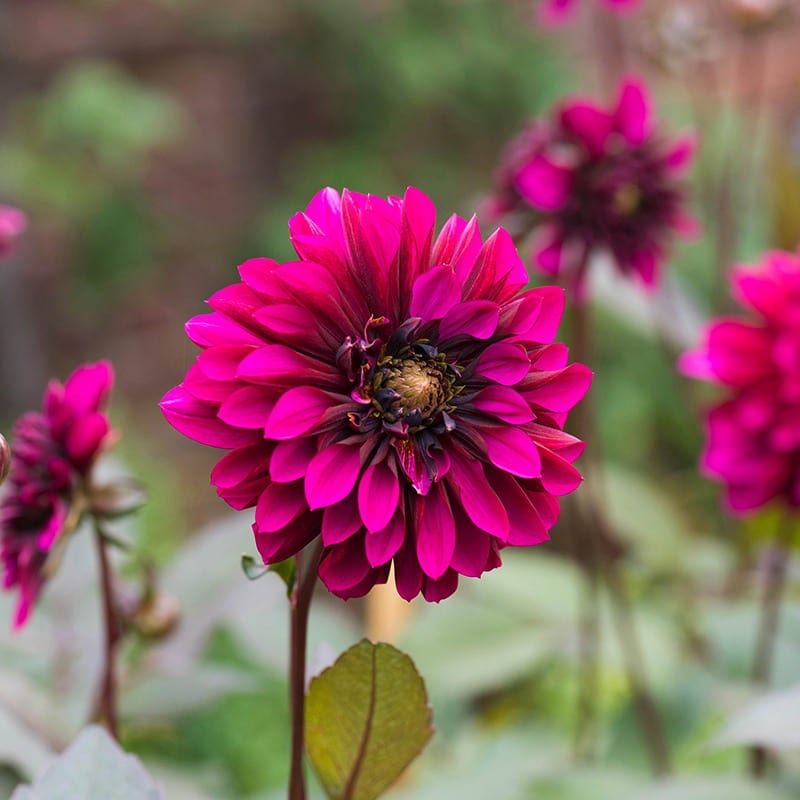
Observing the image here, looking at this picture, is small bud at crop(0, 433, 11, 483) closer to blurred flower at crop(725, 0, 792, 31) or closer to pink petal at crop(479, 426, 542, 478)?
pink petal at crop(479, 426, 542, 478)

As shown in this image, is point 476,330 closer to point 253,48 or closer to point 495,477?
point 495,477

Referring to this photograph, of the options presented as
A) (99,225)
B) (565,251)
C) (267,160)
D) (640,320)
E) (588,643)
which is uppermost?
(267,160)

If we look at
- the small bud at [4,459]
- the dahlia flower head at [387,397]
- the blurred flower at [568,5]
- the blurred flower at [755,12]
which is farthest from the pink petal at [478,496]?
the blurred flower at [755,12]

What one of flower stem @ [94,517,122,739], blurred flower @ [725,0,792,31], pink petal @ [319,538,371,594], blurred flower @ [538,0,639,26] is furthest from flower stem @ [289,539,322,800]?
blurred flower @ [725,0,792,31]

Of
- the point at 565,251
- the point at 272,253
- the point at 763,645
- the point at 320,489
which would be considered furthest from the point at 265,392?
the point at 272,253

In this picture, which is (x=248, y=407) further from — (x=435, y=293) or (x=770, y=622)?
(x=770, y=622)

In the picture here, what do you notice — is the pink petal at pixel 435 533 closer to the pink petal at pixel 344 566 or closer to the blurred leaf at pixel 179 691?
the pink petal at pixel 344 566
